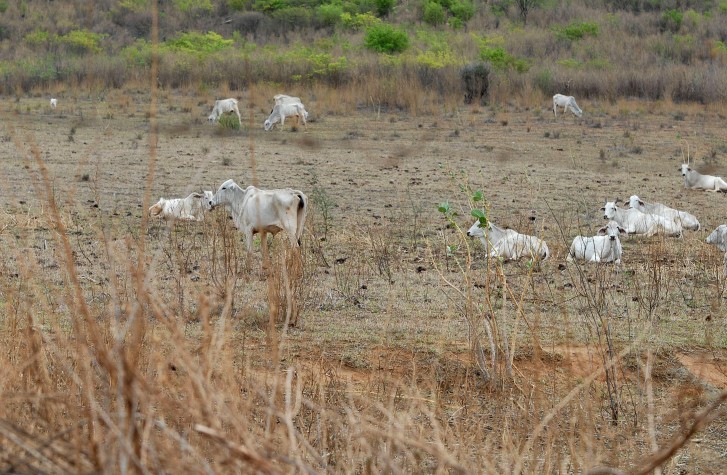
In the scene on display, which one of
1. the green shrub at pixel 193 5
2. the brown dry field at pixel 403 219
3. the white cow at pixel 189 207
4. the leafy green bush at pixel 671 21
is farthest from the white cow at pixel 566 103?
the green shrub at pixel 193 5

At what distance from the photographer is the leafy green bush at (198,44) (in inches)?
1261

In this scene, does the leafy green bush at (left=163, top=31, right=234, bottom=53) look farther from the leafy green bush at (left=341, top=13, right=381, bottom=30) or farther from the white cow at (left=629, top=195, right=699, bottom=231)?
the white cow at (left=629, top=195, right=699, bottom=231)

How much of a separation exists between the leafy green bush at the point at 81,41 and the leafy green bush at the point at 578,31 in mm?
14938

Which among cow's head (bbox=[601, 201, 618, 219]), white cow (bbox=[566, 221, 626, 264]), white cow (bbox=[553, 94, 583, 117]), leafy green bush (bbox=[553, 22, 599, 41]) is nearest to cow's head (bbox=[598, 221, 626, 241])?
white cow (bbox=[566, 221, 626, 264])

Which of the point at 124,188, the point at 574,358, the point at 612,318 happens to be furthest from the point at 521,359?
the point at 124,188

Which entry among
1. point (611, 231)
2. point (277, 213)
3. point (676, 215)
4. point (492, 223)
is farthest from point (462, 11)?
point (277, 213)

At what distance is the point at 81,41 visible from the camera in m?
33.5

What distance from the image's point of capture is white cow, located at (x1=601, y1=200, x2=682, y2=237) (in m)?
10.7

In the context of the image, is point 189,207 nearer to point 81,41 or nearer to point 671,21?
point 81,41

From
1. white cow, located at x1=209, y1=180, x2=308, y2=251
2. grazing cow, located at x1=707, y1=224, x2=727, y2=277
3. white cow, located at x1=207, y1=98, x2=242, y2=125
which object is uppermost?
white cow, located at x1=209, y1=180, x2=308, y2=251

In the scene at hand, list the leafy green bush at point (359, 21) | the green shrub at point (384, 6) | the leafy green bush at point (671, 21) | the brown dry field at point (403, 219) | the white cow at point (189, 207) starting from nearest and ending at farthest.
→ the brown dry field at point (403, 219), the white cow at point (189, 207), the leafy green bush at point (671, 21), the leafy green bush at point (359, 21), the green shrub at point (384, 6)

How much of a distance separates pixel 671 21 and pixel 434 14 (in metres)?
8.29

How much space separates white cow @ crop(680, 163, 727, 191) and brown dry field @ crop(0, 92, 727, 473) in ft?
0.44

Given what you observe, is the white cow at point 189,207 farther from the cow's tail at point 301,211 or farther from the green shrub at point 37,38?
the green shrub at point 37,38
